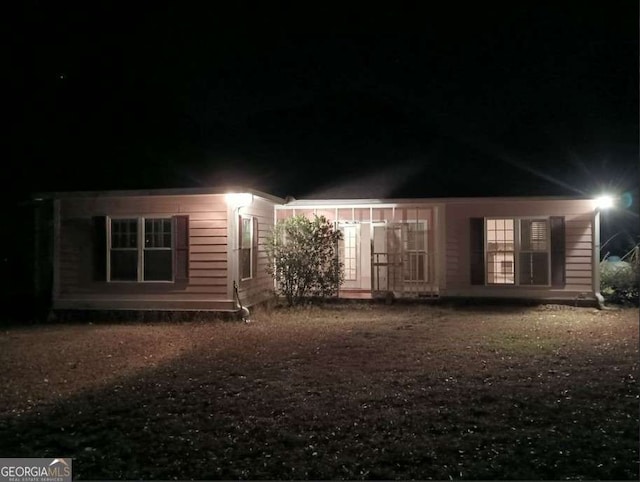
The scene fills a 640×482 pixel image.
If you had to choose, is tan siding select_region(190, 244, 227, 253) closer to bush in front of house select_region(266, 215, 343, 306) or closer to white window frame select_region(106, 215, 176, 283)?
white window frame select_region(106, 215, 176, 283)

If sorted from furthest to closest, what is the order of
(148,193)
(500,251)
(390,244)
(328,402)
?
(390,244) < (500,251) < (148,193) < (328,402)

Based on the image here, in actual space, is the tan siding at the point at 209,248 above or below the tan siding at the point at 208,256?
above

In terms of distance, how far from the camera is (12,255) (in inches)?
647

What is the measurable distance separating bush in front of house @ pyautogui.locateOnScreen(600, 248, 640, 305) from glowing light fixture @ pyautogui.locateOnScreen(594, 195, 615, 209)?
5.44ft

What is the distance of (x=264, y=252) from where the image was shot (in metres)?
13.9

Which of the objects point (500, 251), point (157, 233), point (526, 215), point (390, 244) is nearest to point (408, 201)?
point (390, 244)

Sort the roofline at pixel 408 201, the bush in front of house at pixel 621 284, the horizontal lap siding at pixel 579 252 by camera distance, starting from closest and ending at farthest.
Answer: the roofline at pixel 408 201
the horizontal lap siding at pixel 579 252
the bush in front of house at pixel 621 284

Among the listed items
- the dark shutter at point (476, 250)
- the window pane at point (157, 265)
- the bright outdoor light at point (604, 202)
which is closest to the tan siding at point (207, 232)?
the window pane at point (157, 265)

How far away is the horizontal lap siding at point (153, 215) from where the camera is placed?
11750 mm

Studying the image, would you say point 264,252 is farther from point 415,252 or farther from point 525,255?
point 525,255

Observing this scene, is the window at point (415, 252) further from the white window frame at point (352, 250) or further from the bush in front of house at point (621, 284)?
the bush in front of house at point (621, 284)

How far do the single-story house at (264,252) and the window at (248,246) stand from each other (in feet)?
0.14

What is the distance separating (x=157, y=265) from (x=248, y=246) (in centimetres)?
188

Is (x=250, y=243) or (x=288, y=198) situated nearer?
(x=250, y=243)
